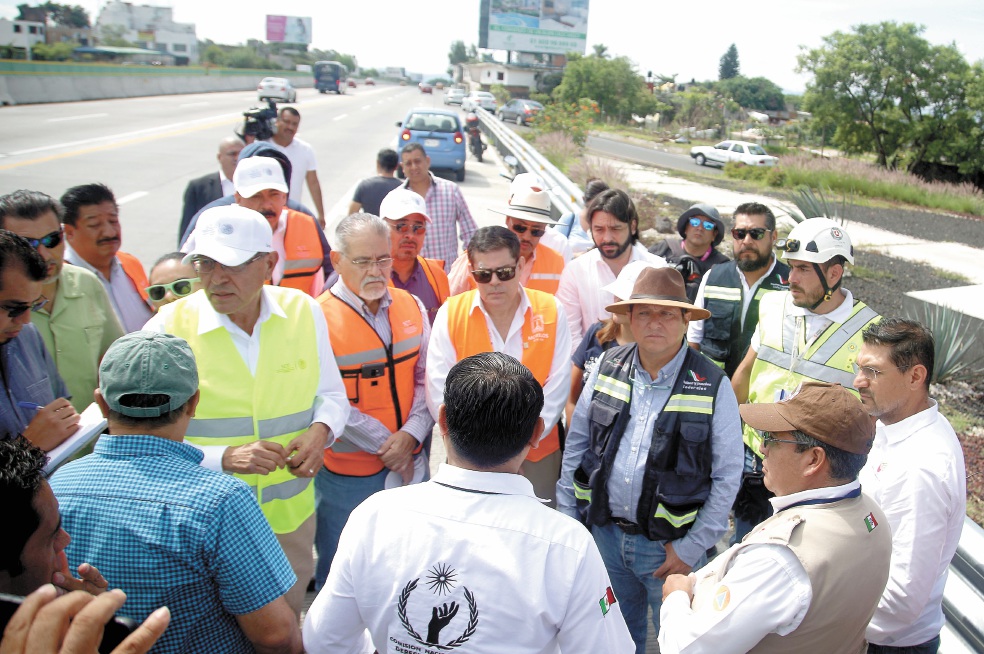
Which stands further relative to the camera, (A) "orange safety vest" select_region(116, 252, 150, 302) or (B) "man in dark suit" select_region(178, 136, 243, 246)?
(B) "man in dark suit" select_region(178, 136, 243, 246)

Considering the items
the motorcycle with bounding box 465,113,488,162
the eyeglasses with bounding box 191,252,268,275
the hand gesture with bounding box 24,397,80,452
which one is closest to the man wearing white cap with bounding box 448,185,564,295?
the eyeglasses with bounding box 191,252,268,275

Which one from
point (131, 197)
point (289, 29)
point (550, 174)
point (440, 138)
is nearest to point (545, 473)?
point (550, 174)

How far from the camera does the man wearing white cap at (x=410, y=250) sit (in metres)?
4.68

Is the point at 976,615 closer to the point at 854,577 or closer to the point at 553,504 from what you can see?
the point at 854,577

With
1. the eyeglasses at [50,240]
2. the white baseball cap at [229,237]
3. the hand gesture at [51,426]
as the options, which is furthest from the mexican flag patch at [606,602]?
the eyeglasses at [50,240]

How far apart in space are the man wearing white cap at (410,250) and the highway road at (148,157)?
18.1ft

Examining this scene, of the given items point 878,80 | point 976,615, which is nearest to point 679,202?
point 976,615

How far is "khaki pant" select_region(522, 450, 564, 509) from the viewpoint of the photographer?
12.4ft

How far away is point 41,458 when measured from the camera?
1.82 m

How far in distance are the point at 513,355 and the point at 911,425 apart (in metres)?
1.85

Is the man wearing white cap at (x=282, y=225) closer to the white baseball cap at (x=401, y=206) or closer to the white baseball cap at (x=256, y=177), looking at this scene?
the white baseball cap at (x=256, y=177)

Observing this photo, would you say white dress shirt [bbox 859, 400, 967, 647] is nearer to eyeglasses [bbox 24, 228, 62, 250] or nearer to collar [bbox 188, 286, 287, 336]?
collar [bbox 188, 286, 287, 336]

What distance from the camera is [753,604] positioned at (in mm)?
2008

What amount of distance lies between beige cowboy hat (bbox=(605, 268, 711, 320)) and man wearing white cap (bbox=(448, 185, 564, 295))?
5.89 ft
